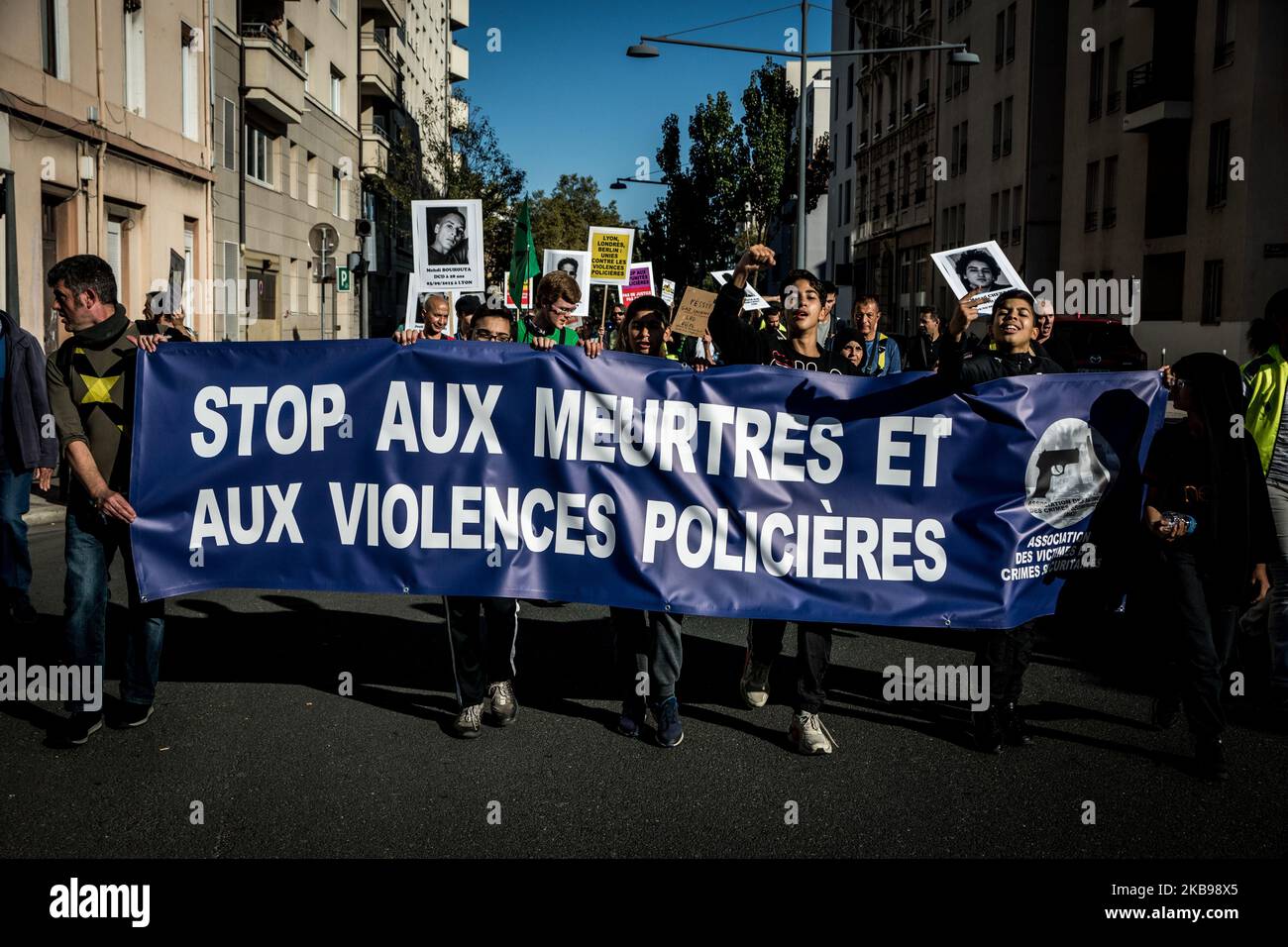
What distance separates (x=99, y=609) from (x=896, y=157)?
52393 millimetres

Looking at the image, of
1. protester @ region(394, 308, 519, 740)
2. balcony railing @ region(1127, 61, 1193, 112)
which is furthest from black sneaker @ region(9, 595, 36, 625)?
balcony railing @ region(1127, 61, 1193, 112)

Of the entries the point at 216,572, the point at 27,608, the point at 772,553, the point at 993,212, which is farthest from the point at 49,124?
the point at 993,212

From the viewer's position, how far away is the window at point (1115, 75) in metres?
31.8

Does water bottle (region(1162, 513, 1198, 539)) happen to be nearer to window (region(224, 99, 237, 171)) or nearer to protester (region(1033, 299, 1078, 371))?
protester (region(1033, 299, 1078, 371))

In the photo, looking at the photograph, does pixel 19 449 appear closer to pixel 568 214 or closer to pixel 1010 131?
pixel 1010 131

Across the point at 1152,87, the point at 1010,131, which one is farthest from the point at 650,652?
the point at 1010,131

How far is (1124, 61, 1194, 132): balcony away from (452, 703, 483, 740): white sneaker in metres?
26.9

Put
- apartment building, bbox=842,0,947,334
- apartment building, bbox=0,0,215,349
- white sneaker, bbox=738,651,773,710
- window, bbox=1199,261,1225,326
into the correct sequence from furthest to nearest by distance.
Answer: apartment building, bbox=842,0,947,334
window, bbox=1199,261,1225,326
apartment building, bbox=0,0,215,349
white sneaker, bbox=738,651,773,710

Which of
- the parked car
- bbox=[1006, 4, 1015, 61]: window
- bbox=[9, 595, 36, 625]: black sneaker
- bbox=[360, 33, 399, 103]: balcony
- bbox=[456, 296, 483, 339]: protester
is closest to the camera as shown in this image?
bbox=[9, 595, 36, 625]: black sneaker

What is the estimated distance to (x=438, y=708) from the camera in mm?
6082

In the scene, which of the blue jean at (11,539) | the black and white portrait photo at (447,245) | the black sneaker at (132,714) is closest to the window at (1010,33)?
the black and white portrait photo at (447,245)

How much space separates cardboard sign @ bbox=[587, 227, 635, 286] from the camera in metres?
17.3

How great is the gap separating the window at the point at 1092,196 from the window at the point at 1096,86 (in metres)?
1.32

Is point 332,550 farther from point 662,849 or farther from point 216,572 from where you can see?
point 662,849
